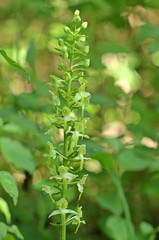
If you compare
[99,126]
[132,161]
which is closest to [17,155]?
[132,161]

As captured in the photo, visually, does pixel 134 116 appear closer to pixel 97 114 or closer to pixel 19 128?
pixel 97 114

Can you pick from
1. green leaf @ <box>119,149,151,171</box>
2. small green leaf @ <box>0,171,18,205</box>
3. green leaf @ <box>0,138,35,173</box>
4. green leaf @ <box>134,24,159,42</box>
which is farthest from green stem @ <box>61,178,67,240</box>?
green leaf @ <box>134,24,159,42</box>

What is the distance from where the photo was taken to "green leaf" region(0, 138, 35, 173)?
1664 mm

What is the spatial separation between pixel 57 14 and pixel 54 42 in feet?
0.54

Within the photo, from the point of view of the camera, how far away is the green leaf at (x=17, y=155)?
166cm

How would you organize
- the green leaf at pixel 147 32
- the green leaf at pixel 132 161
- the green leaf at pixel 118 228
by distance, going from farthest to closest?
1. the green leaf at pixel 147 32
2. the green leaf at pixel 132 161
3. the green leaf at pixel 118 228

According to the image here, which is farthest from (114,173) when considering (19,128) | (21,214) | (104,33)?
(104,33)

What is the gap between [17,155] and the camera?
1.70 m

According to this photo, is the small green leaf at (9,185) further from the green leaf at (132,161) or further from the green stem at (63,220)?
the green leaf at (132,161)

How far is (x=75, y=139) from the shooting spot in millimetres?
1087

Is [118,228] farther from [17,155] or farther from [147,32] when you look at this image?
[147,32]

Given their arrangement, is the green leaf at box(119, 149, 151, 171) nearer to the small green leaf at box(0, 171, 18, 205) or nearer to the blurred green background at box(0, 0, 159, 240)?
the blurred green background at box(0, 0, 159, 240)

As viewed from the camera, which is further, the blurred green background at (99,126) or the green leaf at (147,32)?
the green leaf at (147,32)

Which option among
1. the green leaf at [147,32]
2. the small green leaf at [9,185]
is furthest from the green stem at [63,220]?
the green leaf at [147,32]
